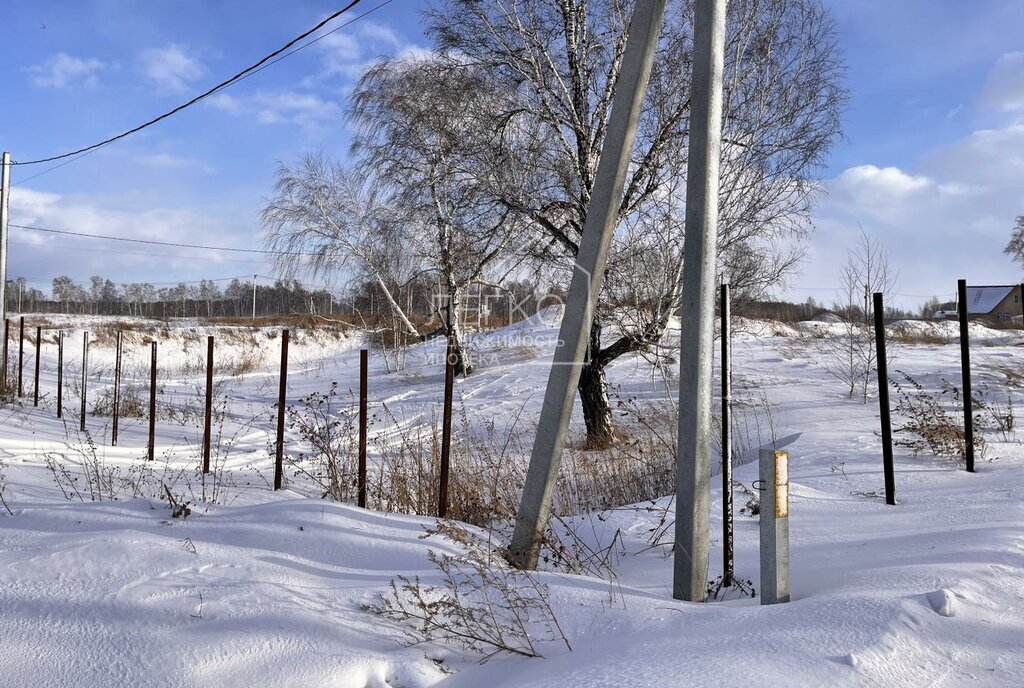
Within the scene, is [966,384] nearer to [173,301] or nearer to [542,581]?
[542,581]

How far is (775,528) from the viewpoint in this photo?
3.21 meters

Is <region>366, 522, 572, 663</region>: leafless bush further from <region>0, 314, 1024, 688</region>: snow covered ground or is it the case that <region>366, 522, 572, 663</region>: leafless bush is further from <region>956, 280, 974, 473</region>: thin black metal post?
<region>956, 280, 974, 473</region>: thin black metal post

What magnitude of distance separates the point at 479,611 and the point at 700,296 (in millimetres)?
1908

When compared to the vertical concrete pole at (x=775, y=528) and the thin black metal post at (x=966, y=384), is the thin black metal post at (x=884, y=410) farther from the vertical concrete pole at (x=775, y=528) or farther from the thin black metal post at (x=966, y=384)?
the vertical concrete pole at (x=775, y=528)

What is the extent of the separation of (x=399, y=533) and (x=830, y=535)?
9.15 feet

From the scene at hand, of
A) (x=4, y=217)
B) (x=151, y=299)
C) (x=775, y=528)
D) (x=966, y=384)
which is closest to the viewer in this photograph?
(x=775, y=528)

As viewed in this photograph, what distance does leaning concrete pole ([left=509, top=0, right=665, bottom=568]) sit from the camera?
386 cm

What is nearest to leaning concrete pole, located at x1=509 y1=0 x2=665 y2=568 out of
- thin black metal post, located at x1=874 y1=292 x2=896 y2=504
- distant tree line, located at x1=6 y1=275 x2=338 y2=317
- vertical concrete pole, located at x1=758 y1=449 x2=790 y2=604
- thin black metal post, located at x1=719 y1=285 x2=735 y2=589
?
thin black metal post, located at x1=719 y1=285 x2=735 y2=589

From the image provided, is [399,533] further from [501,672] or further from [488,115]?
[488,115]

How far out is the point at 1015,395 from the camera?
11.1m

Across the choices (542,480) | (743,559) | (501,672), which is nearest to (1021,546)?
(743,559)

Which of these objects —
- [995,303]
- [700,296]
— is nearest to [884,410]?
[700,296]

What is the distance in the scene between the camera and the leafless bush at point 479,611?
308cm

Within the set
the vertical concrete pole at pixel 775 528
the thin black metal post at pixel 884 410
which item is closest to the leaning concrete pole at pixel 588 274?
the vertical concrete pole at pixel 775 528
